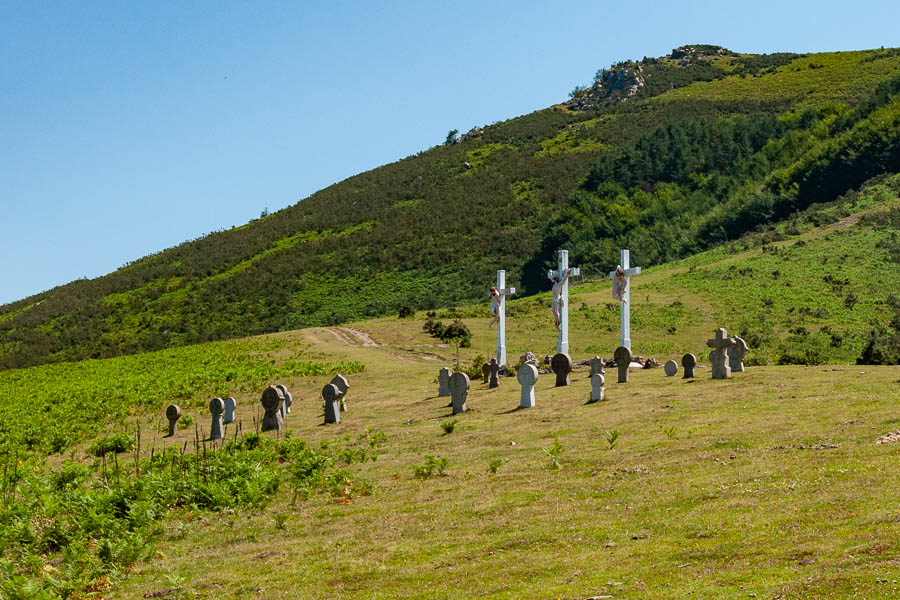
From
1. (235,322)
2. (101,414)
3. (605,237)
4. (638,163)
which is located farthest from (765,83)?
(101,414)

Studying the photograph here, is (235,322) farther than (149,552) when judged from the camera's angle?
Yes

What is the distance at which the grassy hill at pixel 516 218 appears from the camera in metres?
67.6

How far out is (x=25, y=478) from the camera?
48.9ft

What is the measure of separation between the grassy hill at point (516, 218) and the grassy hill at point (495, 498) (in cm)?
2799

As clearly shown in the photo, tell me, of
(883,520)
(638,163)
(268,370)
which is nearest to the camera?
(883,520)

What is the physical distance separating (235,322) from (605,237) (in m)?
30.8

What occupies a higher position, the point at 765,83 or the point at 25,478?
the point at 765,83

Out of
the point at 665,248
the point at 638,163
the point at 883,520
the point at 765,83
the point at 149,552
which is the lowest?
the point at 149,552

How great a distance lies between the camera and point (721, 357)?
20781mm

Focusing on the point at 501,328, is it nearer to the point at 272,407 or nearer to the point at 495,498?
the point at 272,407

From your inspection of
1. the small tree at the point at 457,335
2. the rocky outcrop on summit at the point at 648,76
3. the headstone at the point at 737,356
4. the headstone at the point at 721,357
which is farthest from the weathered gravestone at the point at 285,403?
the rocky outcrop on summit at the point at 648,76

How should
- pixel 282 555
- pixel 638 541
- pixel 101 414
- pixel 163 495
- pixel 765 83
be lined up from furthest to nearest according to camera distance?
1. pixel 765 83
2. pixel 101 414
3. pixel 163 495
4. pixel 282 555
5. pixel 638 541

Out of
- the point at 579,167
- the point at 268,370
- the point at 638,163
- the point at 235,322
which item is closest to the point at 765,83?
the point at 579,167

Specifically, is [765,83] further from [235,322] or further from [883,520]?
[883,520]
